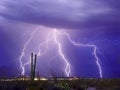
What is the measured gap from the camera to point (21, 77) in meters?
56.8

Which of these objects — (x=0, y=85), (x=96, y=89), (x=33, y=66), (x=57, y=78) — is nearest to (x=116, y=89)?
(x=96, y=89)

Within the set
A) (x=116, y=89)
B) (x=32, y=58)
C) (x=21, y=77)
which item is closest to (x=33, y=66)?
(x=32, y=58)

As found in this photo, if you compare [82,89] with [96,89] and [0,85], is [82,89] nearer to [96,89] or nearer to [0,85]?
[96,89]

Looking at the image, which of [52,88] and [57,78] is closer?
[52,88]

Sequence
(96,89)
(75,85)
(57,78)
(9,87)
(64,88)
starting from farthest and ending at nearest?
(57,78) < (75,85) < (96,89) < (64,88) < (9,87)

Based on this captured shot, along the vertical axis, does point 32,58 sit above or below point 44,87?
above

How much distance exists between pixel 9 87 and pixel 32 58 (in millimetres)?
4204

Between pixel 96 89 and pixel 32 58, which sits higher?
pixel 32 58

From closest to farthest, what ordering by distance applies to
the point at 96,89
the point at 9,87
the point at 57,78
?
the point at 9,87 → the point at 96,89 → the point at 57,78

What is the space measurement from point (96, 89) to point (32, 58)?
9753mm

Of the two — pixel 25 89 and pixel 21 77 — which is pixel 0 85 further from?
pixel 21 77

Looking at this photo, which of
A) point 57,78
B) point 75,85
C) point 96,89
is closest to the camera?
point 96,89

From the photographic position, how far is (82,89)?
5247 centimetres

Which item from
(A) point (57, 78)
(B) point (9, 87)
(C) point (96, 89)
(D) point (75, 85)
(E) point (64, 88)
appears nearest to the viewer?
(B) point (9, 87)
